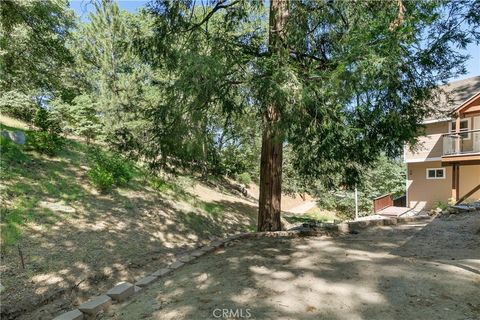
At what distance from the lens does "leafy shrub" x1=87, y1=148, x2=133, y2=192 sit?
23.3ft

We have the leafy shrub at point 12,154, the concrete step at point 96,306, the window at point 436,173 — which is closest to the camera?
the concrete step at point 96,306

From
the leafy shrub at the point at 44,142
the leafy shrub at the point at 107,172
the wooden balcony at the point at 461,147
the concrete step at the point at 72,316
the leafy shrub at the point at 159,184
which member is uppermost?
the wooden balcony at the point at 461,147

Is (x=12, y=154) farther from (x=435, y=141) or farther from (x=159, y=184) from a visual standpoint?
(x=435, y=141)

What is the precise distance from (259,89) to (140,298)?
10.1ft

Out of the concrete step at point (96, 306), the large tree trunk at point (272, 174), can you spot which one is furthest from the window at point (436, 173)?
the concrete step at point (96, 306)

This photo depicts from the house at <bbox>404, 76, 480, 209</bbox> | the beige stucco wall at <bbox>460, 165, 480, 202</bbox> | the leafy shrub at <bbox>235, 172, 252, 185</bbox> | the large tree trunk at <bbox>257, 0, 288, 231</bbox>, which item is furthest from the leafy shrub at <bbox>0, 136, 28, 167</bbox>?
the beige stucco wall at <bbox>460, 165, 480, 202</bbox>

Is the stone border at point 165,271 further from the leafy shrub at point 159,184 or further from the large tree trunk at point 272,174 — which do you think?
the leafy shrub at point 159,184

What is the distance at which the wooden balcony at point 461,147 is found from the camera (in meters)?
12.9

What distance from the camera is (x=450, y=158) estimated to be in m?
13.5

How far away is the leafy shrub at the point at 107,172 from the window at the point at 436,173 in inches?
578

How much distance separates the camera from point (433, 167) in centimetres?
1596

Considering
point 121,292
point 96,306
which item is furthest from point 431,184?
point 96,306

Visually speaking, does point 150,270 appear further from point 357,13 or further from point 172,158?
point 357,13

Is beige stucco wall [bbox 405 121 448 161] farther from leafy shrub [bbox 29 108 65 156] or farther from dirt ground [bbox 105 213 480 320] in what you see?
leafy shrub [bbox 29 108 65 156]
